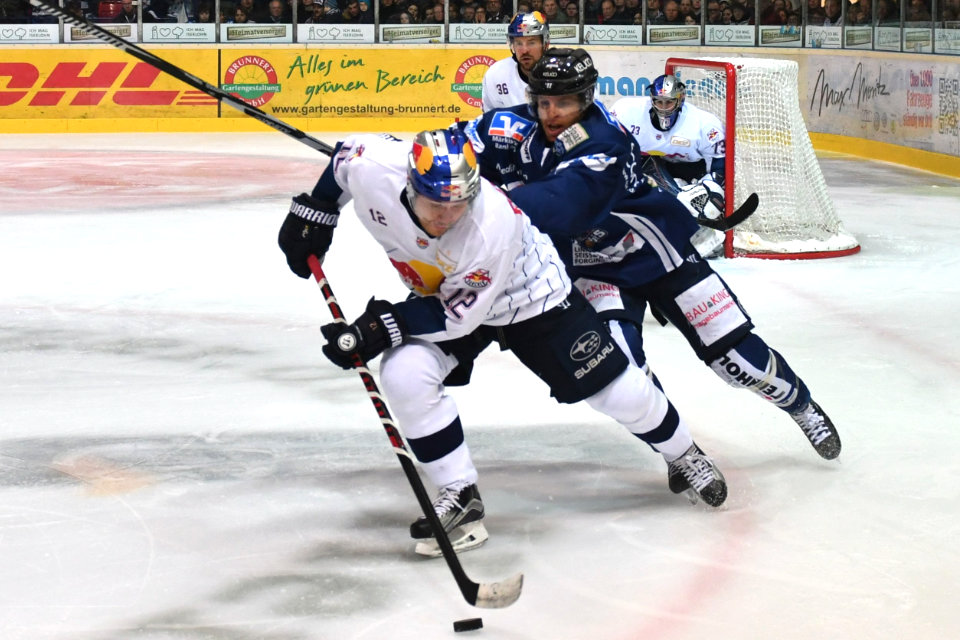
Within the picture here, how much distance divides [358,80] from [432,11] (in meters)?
1.01

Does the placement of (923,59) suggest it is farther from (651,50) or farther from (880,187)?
(651,50)

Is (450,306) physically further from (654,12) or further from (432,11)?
(654,12)

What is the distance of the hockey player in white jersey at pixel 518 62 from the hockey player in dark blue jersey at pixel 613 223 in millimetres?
1849

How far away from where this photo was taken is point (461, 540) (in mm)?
2877

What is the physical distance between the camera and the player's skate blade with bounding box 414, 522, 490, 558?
2832mm

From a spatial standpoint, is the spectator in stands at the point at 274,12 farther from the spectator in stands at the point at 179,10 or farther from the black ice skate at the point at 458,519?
the black ice skate at the point at 458,519

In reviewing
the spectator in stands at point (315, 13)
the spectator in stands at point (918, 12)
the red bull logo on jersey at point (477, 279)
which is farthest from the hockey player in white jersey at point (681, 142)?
the spectator in stands at point (315, 13)

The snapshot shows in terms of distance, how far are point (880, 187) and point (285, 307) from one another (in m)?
5.34

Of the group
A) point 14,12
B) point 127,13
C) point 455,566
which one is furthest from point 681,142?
point 14,12

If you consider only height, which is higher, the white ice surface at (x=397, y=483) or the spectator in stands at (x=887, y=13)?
the spectator in stands at (x=887, y=13)

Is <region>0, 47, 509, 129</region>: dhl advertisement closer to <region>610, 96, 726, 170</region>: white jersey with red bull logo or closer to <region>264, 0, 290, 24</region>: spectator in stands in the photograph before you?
<region>264, 0, 290, 24</region>: spectator in stands

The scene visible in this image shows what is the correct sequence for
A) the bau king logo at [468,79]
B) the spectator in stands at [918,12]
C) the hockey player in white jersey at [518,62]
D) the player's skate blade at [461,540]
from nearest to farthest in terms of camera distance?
the player's skate blade at [461,540], the hockey player in white jersey at [518,62], the spectator in stands at [918,12], the bau king logo at [468,79]

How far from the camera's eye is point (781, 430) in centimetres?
376

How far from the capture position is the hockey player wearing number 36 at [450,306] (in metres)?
2.62
